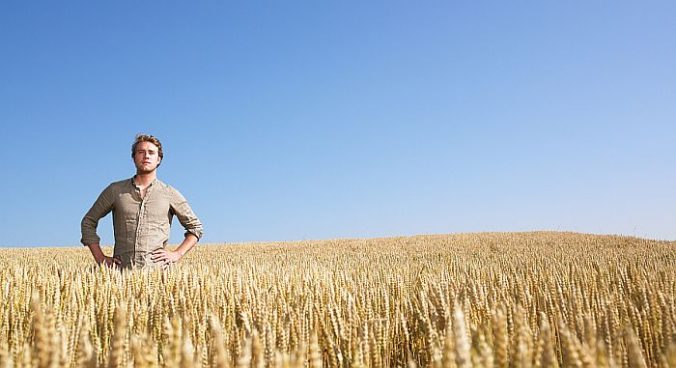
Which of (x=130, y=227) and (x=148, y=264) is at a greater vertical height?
(x=130, y=227)

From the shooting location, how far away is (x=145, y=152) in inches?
169

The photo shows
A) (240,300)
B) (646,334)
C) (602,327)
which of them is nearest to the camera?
(602,327)

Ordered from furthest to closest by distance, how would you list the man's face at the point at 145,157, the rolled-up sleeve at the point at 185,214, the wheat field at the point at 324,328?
1. the rolled-up sleeve at the point at 185,214
2. the man's face at the point at 145,157
3. the wheat field at the point at 324,328

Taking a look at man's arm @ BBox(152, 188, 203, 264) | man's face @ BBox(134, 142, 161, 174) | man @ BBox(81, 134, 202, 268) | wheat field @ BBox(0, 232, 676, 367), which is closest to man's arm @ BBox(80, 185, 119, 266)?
man @ BBox(81, 134, 202, 268)

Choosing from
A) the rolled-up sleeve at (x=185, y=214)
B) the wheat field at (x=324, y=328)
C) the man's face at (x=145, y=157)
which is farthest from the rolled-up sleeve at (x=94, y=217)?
the wheat field at (x=324, y=328)

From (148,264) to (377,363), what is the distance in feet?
11.1

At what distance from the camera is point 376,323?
182cm

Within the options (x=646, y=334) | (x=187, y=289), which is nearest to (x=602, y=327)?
(x=646, y=334)

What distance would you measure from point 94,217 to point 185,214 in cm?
76

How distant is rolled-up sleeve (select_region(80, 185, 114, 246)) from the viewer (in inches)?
176

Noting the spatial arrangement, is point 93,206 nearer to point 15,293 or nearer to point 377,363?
point 15,293

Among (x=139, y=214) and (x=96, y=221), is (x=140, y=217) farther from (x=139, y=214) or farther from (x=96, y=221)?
(x=96, y=221)

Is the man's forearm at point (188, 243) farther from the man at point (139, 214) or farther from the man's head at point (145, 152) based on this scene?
the man's head at point (145, 152)

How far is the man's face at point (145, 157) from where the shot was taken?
4.30 m
